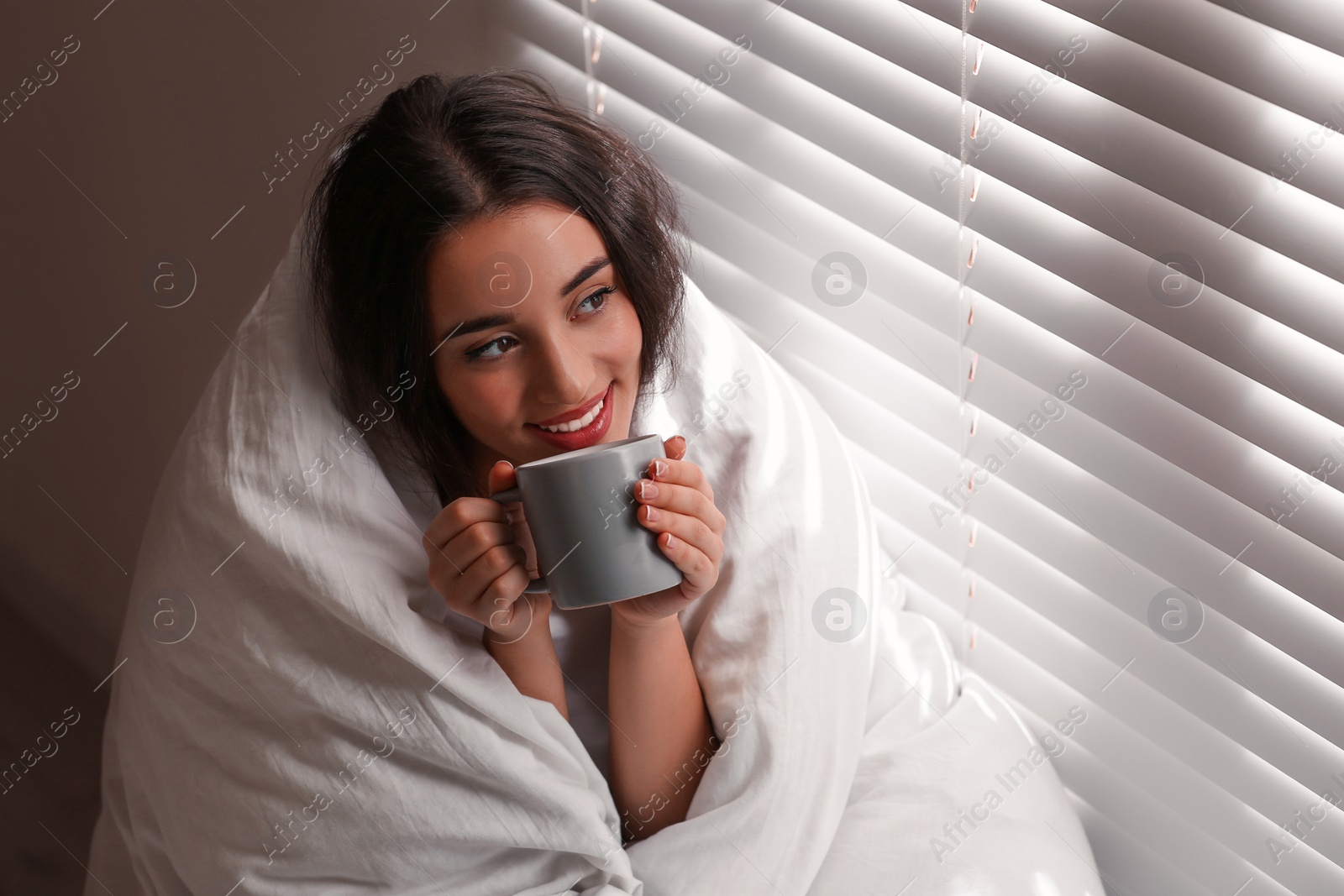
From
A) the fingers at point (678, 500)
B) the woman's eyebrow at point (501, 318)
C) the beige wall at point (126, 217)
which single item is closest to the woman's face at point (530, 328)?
the woman's eyebrow at point (501, 318)

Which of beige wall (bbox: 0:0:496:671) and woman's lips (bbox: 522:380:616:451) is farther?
beige wall (bbox: 0:0:496:671)

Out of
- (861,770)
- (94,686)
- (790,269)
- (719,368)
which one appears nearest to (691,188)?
(790,269)

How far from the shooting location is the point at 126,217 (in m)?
1.26

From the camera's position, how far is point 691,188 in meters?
1.11

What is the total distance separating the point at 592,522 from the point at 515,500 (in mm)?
79

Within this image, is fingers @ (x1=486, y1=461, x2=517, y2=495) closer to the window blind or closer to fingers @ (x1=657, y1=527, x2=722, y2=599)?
fingers @ (x1=657, y1=527, x2=722, y2=599)

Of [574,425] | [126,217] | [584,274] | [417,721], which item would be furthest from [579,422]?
[126,217]

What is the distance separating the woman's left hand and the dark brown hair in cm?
19

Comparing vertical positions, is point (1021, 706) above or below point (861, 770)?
above

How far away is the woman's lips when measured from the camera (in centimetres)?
78

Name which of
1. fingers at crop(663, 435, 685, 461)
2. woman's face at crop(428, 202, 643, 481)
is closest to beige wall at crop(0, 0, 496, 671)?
woman's face at crop(428, 202, 643, 481)

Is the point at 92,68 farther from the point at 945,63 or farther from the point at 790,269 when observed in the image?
the point at 945,63

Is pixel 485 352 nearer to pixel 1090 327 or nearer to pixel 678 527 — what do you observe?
pixel 678 527

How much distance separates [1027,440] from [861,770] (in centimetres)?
33
